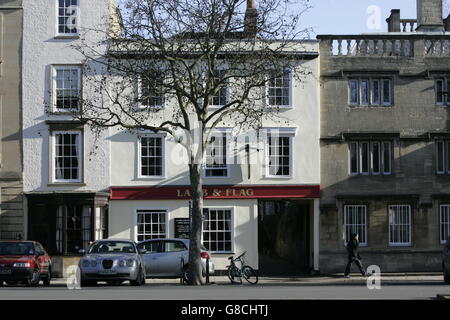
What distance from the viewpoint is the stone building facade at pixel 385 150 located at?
3359 cm

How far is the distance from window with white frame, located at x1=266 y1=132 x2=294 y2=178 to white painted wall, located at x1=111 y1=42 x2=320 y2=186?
0.81ft

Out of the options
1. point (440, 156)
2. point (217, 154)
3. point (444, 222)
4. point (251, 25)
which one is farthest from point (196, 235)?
point (440, 156)

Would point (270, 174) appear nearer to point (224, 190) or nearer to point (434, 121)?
point (224, 190)

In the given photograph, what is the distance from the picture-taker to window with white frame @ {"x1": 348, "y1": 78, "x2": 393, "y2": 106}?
34094 millimetres

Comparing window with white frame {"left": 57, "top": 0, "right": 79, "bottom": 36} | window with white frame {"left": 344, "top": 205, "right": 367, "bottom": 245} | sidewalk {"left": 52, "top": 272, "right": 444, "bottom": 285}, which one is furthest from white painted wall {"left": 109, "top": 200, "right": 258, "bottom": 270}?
window with white frame {"left": 57, "top": 0, "right": 79, "bottom": 36}

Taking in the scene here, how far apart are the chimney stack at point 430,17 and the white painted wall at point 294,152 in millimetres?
6121

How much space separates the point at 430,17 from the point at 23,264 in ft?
73.3

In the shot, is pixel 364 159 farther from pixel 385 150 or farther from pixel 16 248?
pixel 16 248

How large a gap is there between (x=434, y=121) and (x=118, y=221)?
47.4 ft

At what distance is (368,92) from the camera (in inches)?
1345

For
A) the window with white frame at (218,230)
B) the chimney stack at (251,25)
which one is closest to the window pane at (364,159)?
the window with white frame at (218,230)

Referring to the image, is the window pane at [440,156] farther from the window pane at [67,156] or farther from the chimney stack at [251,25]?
the window pane at [67,156]

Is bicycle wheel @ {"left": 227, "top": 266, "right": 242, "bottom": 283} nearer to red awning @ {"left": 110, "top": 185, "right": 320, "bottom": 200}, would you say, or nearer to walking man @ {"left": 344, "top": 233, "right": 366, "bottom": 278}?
walking man @ {"left": 344, "top": 233, "right": 366, "bottom": 278}

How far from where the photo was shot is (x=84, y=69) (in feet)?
108
